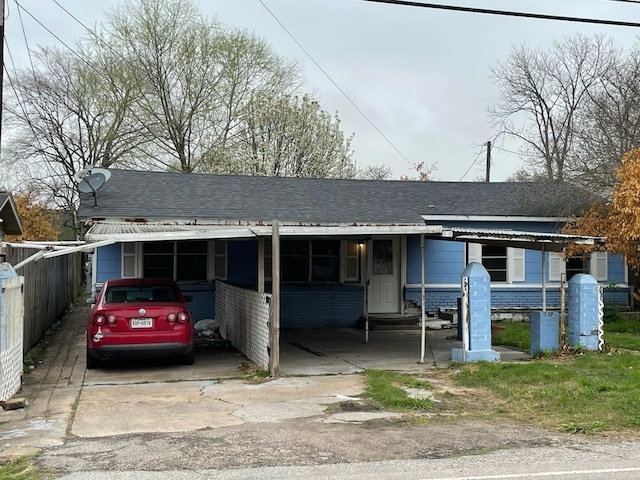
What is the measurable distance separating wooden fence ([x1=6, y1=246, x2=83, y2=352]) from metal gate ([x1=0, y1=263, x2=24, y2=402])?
1.44 meters

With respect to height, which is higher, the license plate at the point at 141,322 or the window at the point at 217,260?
the window at the point at 217,260

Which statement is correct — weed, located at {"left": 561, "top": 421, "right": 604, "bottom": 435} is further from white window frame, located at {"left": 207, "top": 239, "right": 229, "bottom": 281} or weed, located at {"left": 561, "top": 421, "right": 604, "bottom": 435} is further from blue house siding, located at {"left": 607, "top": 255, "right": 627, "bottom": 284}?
blue house siding, located at {"left": 607, "top": 255, "right": 627, "bottom": 284}

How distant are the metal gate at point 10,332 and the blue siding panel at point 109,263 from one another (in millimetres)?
6297

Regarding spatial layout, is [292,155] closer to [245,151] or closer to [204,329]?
[245,151]

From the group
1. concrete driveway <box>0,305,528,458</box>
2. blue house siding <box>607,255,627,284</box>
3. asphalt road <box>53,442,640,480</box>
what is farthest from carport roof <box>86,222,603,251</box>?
A: blue house siding <box>607,255,627,284</box>

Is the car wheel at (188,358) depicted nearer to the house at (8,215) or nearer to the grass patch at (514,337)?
the house at (8,215)

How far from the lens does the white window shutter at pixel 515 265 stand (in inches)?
737

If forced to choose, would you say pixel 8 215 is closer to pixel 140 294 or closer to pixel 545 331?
pixel 140 294

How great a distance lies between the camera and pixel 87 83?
97.4 feet

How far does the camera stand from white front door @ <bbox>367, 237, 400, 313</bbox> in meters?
18.0

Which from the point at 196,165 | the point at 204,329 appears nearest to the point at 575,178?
the point at 204,329

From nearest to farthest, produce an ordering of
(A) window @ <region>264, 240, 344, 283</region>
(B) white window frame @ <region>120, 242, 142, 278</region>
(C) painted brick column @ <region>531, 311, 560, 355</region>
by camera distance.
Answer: (C) painted brick column @ <region>531, 311, 560, 355</region>, (B) white window frame @ <region>120, 242, 142, 278</region>, (A) window @ <region>264, 240, 344, 283</region>

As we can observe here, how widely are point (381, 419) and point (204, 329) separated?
8644 millimetres

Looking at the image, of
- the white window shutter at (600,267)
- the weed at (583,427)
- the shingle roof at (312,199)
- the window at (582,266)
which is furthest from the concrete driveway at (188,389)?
the white window shutter at (600,267)
